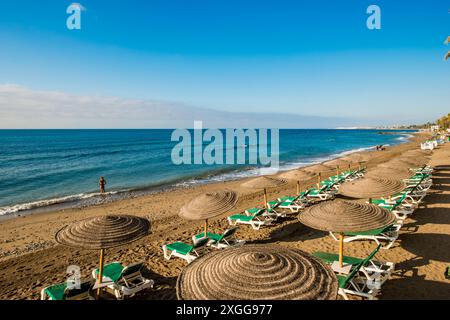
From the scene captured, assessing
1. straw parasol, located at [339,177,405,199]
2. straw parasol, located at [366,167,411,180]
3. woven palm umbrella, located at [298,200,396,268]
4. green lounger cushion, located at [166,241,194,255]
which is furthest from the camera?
straw parasol, located at [366,167,411,180]

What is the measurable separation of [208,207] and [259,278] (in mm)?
4389

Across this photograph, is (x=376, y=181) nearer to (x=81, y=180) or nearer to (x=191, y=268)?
(x=191, y=268)

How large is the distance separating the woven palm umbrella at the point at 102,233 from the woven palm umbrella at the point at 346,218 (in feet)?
11.6

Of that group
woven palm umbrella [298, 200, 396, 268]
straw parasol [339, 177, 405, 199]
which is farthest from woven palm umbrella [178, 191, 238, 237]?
straw parasol [339, 177, 405, 199]

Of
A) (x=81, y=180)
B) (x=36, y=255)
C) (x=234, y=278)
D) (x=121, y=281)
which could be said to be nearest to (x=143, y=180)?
(x=81, y=180)

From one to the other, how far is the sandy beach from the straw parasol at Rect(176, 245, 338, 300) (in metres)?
2.74

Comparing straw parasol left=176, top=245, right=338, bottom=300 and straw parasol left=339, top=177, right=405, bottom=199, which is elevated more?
straw parasol left=339, top=177, right=405, bottom=199

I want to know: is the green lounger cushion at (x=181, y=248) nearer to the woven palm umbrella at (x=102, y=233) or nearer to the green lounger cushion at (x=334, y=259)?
the woven palm umbrella at (x=102, y=233)

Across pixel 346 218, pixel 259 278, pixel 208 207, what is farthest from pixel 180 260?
pixel 259 278

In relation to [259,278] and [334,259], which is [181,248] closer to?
[334,259]

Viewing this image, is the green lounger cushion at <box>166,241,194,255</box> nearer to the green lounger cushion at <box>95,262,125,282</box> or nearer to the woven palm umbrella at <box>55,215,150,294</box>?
the green lounger cushion at <box>95,262,125,282</box>

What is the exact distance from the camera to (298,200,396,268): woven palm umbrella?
5188mm

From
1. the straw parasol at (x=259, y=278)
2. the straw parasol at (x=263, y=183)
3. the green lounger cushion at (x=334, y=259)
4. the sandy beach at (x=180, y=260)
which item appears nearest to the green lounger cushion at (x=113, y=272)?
the sandy beach at (x=180, y=260)
